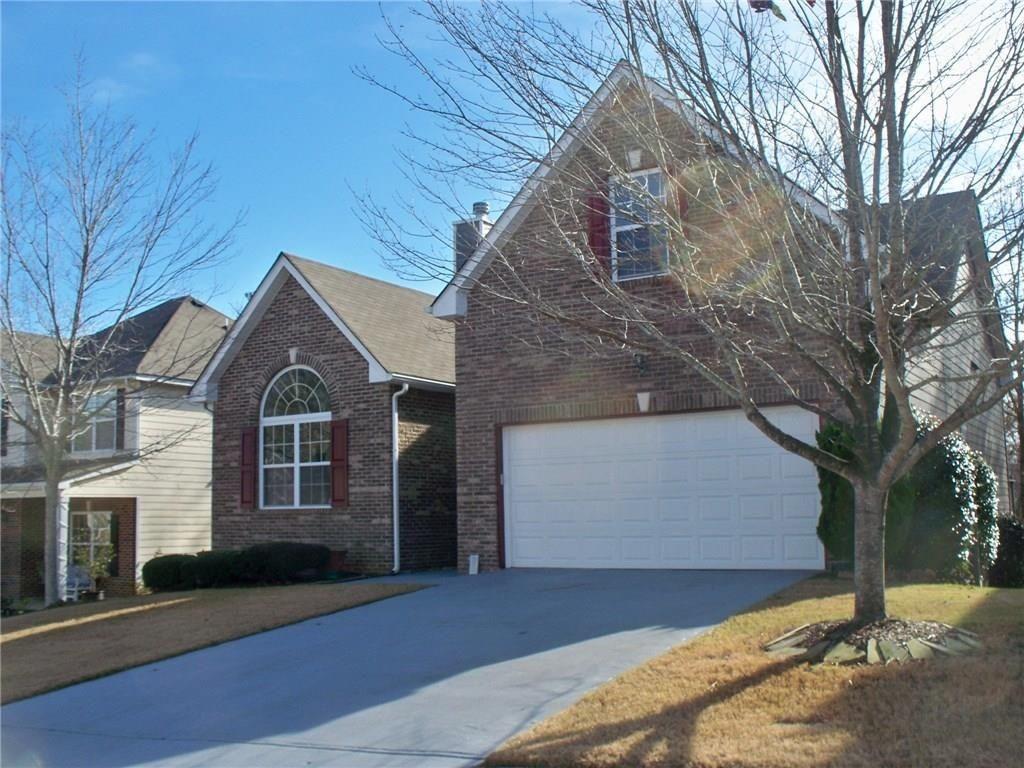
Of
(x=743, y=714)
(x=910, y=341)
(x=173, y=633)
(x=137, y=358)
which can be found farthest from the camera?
(x=137, y=358)

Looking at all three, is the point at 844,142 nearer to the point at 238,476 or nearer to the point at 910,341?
the point at 910,341

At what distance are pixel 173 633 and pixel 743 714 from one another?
7.83 m

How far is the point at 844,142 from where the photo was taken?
8.21 metres

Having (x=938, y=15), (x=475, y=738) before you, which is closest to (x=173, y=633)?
(x=475, y=738)

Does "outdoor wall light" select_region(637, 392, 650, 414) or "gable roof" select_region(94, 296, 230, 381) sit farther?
"gable roof" select_region(94, 296, 230, 381)

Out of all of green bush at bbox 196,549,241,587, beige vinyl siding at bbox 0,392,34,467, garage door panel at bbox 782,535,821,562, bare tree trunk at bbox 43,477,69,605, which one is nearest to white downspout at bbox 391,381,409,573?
green bush at bbox 196,549,241,587

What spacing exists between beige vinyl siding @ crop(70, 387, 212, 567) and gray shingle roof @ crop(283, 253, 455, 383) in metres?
5.37

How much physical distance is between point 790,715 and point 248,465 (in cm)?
1450

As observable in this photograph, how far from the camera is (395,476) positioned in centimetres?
1812

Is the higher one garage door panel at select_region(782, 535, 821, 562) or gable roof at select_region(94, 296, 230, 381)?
gable roof at select_region(94, 296, 230, 381)

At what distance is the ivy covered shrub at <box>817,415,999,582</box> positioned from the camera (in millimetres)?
12344

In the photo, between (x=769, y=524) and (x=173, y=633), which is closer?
(x=173, y=633)

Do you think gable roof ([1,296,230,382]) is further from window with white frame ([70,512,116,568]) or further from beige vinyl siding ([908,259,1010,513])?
beige vinyl siding ([908,259,1010,513])

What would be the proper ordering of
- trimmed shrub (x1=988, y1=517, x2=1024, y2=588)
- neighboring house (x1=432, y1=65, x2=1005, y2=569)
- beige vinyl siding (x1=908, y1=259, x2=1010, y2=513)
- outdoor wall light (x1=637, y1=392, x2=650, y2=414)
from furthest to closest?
trimmed shrub (x1=988, y1=517, x2=1024, y2=588)
beige vinyl siding (x1=908, y1=259, x2=1010, y2=513)
outdoor wall light (x1=637, y1=392, x2=650, y2=414)
neighboring house (x1=432, y1=65, x2=1005, y2=569)
